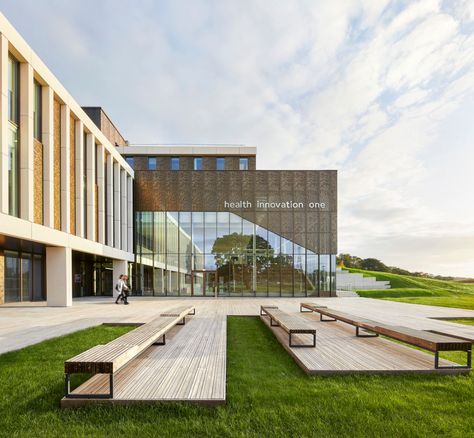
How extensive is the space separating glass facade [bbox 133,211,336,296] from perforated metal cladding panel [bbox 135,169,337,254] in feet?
2.06

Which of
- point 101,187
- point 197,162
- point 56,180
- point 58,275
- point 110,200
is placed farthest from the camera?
point 197,162

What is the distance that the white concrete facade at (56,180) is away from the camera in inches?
523

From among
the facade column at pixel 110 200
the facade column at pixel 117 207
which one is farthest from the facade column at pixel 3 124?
the facade column at pixel 117 207

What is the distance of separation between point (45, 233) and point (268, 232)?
1657 cm

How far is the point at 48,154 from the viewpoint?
16.0m

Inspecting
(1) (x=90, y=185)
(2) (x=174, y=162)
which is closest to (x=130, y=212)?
(1) (x=90, y=185)

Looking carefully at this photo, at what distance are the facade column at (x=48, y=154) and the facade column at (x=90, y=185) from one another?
4.42 metres

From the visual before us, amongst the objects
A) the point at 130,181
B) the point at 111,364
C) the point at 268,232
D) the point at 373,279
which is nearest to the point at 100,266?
the point at 130,181

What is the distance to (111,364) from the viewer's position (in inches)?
170

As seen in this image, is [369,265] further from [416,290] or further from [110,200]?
[110,200]

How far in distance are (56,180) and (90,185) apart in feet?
11.5

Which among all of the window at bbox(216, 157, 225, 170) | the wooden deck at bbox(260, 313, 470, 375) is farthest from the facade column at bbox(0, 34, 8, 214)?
the window at bbox(216, 157, 225, 170)

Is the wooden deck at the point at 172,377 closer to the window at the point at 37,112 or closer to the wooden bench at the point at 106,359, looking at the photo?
the wooden bench at the point at 106,359

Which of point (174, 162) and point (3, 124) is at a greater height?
point (174, 162)
